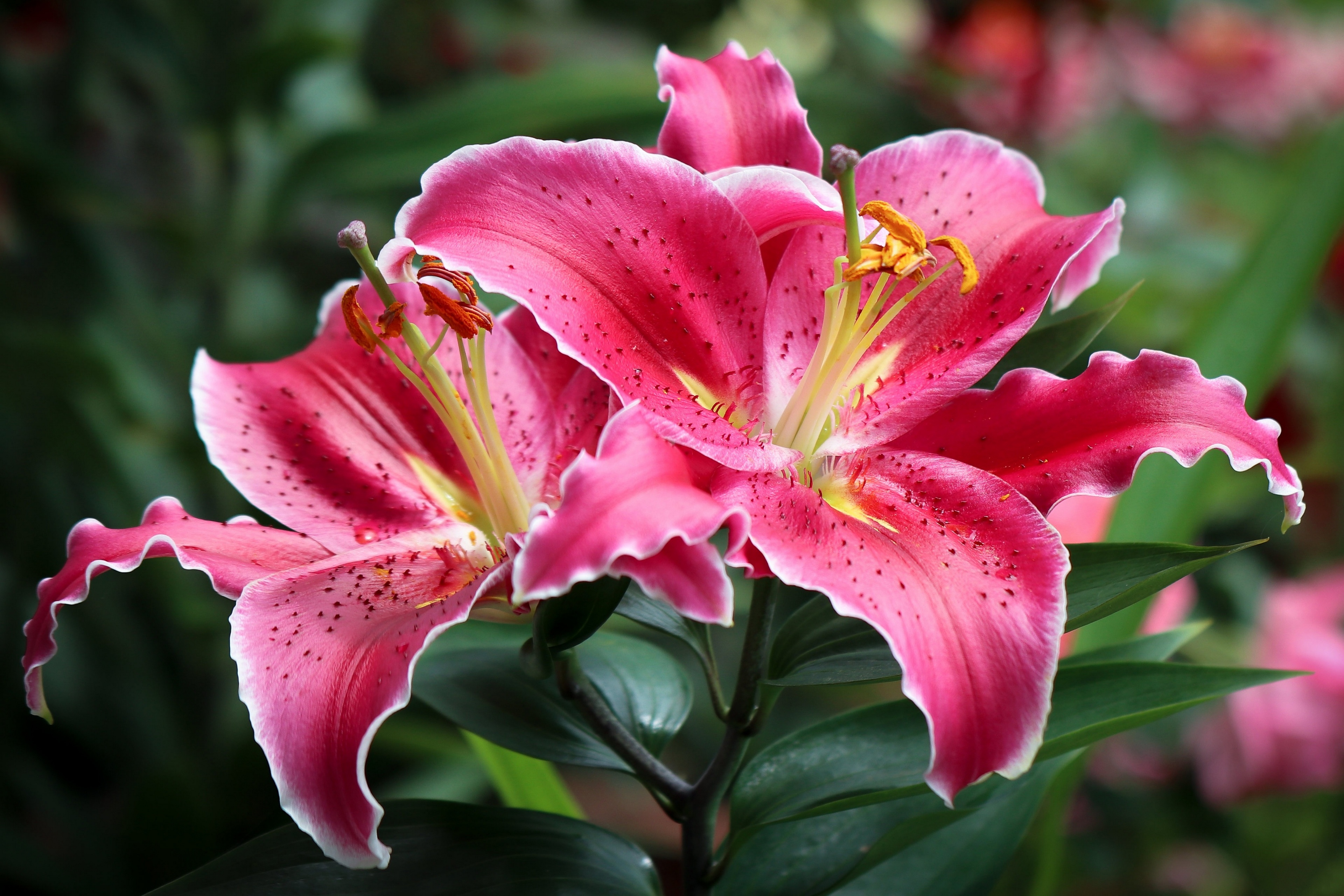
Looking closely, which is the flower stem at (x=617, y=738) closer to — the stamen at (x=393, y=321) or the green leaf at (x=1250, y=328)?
the stamen at (x=393, y=321)

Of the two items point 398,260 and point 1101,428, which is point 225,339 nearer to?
point 398,260

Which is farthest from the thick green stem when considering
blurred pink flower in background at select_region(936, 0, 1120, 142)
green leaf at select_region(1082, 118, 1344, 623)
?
blurred pink flower in background at select_region(936, 0, 1120, 142)

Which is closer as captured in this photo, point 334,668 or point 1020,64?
point 334,668

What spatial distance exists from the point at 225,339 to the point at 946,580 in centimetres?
89

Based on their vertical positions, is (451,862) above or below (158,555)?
below

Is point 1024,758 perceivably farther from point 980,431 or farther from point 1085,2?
point 1085,2

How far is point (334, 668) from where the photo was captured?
0.31 metres

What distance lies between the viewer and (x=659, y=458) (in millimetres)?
299

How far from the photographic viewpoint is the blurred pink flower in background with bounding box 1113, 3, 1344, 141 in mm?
1711

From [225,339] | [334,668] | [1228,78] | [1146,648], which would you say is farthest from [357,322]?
[1228,78]

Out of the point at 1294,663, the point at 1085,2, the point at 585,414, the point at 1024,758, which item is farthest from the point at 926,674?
the point at 1085,2

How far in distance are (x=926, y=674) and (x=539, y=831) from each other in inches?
6.9

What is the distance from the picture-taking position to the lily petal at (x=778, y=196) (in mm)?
350

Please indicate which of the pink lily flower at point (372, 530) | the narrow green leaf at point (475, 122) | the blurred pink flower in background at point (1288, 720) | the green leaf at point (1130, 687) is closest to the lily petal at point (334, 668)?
the pink lily flower at point (372, 530)
